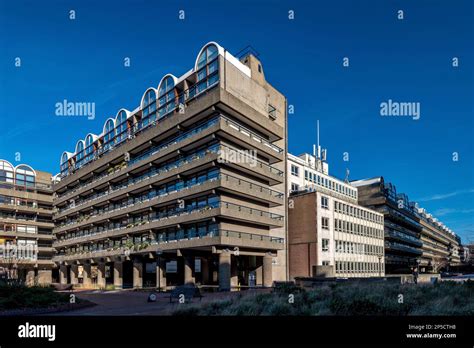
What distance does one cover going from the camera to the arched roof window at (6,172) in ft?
258

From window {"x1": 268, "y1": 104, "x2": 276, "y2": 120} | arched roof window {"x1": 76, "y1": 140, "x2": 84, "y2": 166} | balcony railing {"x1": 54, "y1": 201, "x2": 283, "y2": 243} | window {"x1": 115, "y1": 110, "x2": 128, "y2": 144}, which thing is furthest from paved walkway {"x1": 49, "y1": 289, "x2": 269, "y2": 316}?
arched roof window {"x1": 76, "y1": 140, "x2": 84, "y2": 166}

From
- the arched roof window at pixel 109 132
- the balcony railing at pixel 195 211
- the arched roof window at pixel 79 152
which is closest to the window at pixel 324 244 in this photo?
the balcony railing at pixel 195 211

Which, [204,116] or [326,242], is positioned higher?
[204,116]

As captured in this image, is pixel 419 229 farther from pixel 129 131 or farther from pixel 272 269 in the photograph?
pixel 129 131

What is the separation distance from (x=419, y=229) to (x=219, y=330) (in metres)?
110

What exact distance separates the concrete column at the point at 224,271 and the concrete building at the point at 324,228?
1478cm

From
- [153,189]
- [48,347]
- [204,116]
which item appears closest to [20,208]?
[153,189]

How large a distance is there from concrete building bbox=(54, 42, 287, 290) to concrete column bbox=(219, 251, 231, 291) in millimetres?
89

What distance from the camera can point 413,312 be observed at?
520 inches

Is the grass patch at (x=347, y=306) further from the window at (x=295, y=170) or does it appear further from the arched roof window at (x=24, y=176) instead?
the arched roof window at (x=24, y=176)

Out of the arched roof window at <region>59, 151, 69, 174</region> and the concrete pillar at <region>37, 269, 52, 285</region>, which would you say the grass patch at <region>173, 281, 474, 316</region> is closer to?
the arched roof window at <region>59, 151, 69, 174</region>

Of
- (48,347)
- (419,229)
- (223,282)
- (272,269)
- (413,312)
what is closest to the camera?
(48,347)

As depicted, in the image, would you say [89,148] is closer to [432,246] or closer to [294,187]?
[294,187]

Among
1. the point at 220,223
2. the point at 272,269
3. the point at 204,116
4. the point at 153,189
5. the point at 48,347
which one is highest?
the point at 204,116
